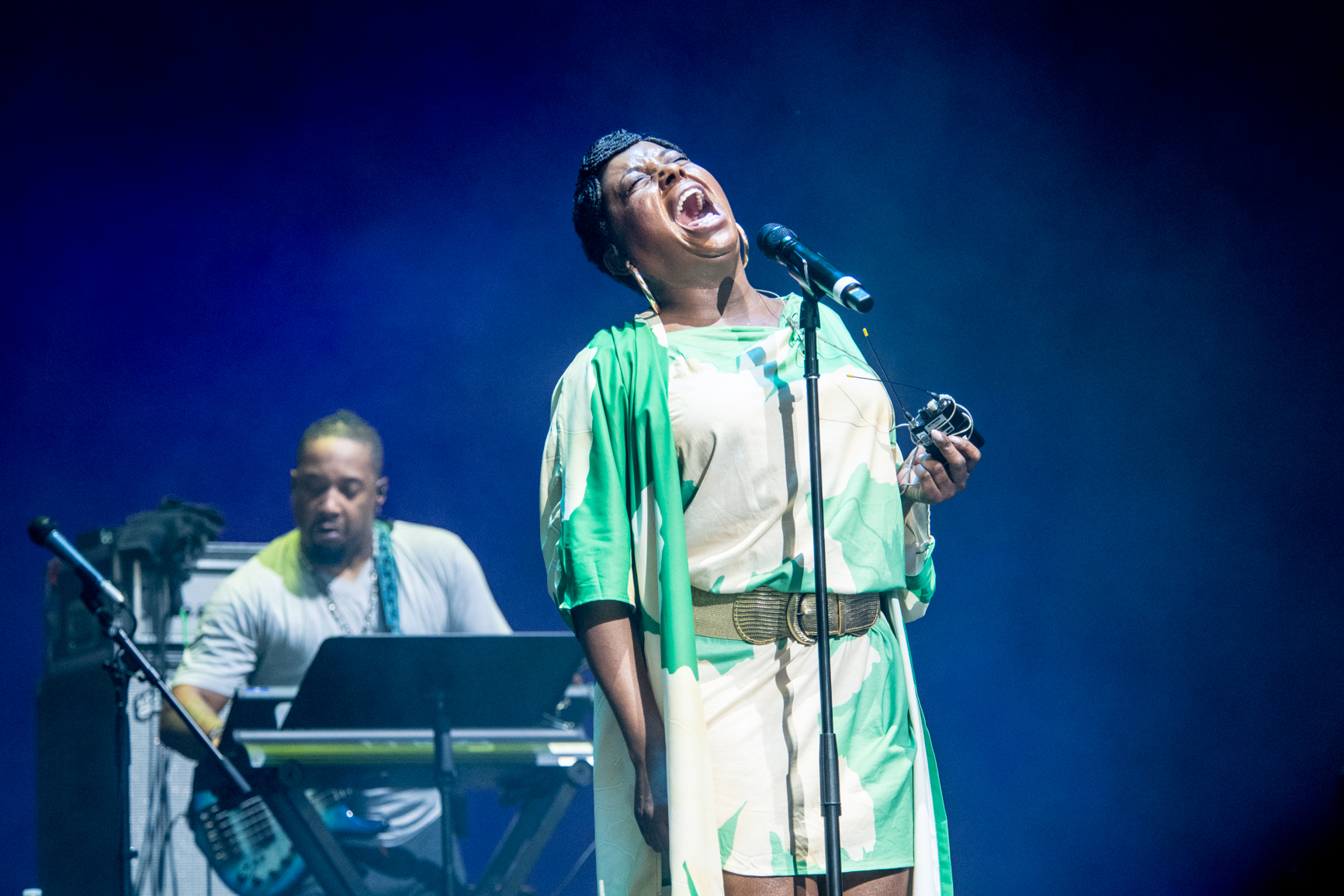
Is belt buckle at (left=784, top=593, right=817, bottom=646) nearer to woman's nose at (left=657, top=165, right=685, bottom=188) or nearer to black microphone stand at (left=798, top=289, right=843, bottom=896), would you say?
black microphone stand at (left=798, top=289, right=843, bottom=896)

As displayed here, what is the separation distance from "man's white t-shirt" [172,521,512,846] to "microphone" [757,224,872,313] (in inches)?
101

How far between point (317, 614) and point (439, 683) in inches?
42.6

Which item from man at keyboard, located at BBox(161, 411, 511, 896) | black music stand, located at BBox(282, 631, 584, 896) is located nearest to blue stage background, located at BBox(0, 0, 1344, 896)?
man at keyboard, located at BBox(161, 411, 511, 896)

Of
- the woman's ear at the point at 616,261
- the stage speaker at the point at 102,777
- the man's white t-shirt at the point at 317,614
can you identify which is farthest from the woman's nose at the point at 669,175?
the stage speaker at the point at 102,777

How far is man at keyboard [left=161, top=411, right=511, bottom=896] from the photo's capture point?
157 inches

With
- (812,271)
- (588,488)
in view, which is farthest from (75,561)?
(812,271)

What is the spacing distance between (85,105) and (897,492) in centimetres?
401

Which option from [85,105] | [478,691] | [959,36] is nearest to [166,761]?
[478,691]

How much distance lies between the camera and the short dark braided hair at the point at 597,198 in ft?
6.39

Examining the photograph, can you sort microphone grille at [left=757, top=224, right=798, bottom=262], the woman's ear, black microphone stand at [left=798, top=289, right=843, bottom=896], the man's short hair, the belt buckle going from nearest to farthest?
black microphone stand at [left=798, top=289, right=843, bottom=896], the belt buckle, microphone grille at [left=757, top=224, right=798, bottom=262], the woman's ear, the man's short hair

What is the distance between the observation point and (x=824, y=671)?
150 cm

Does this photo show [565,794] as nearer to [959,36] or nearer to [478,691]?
[478,691]

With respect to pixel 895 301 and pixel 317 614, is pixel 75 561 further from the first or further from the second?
pixel 895 301

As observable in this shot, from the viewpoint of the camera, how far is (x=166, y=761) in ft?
13.3
